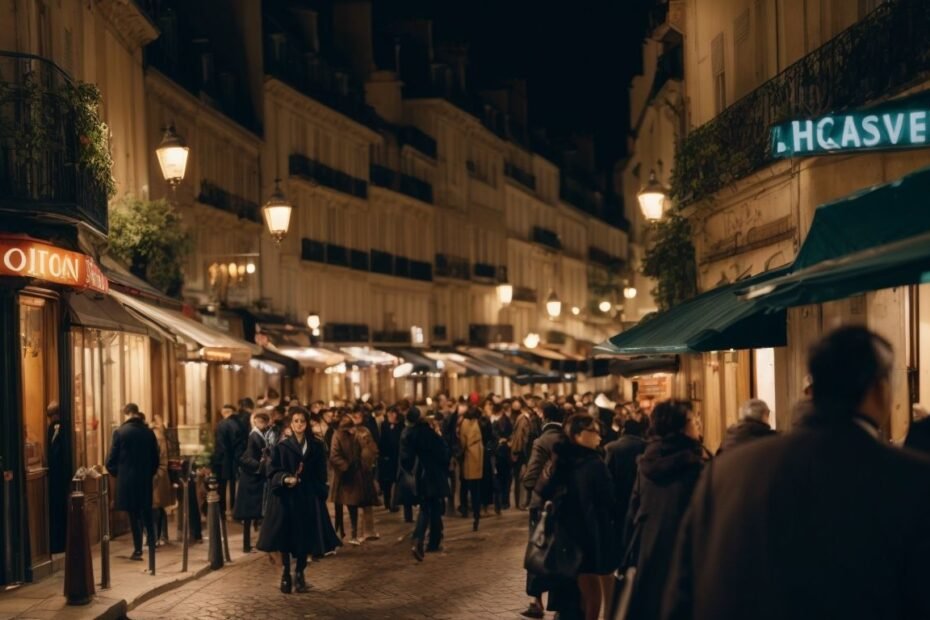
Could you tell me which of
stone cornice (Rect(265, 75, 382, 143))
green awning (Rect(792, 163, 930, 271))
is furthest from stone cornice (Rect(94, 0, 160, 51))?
stone cornice (Rect(265, 75, 382, 143))

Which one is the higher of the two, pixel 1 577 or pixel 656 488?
pixel 656 488

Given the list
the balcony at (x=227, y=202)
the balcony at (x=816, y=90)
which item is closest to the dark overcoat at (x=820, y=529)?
the balcony at (x=816, y=90)

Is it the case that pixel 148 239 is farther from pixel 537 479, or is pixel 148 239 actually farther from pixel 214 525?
pixel 537 479

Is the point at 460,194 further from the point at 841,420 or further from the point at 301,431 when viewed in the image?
the point at 841,420

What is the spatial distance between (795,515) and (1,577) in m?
13.6

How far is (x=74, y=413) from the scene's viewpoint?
2044 cm

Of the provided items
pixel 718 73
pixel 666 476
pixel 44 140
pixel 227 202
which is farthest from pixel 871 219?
pixel 227 202

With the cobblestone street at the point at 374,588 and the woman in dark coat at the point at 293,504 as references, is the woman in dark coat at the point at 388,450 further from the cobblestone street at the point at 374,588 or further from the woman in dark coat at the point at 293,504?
the woman in dark coat at the point at 293,504

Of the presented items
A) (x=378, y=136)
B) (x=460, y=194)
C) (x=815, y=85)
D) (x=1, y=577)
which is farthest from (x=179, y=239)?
(x=460, y=194)

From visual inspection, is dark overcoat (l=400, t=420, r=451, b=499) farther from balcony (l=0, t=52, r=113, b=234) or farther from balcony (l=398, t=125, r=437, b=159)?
balcony (l=398, t=125, r=437, b=159)

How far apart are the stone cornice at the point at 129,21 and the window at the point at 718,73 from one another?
9859 mm

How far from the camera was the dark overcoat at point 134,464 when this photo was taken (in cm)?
1906

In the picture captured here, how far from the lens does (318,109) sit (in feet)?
194

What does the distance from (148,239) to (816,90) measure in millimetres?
12988
